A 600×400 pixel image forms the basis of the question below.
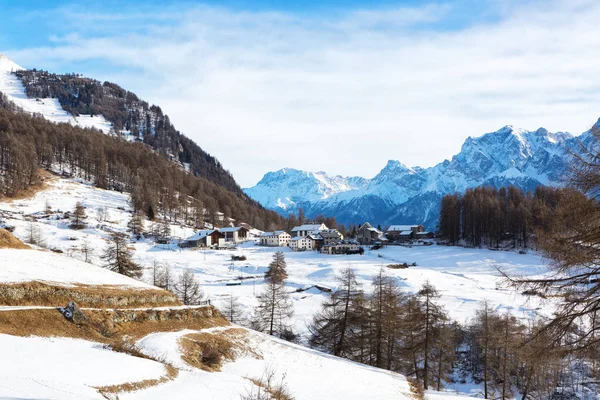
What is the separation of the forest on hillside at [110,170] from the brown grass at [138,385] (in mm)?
111873

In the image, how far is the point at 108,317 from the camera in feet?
80.3

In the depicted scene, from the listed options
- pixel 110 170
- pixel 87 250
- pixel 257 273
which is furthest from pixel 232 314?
pixel 110 170

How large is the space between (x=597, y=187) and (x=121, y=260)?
162 feet

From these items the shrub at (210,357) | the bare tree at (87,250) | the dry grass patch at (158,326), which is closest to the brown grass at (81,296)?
the dry grass patch at (158,326)

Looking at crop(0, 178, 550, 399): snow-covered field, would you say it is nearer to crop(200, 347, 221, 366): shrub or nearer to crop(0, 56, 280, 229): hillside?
crop(200, 347, 221, 366): shrub

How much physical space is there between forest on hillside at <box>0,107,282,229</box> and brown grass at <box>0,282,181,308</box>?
98.9 metres

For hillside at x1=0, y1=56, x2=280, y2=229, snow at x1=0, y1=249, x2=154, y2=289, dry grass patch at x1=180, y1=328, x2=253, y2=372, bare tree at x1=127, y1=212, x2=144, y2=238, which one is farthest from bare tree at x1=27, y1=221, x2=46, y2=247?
dry grass patch at x1=180, y1=328, x2=253, y2=372

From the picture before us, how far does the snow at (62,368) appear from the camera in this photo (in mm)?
12367

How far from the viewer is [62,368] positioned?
15.2 meters

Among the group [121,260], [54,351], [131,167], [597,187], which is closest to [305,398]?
[54,351]

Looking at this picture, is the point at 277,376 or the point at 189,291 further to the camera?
the point at 189,291

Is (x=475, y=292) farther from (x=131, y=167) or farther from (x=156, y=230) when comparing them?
(x=131, y=167)

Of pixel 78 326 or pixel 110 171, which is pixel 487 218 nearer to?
pixel 78 326

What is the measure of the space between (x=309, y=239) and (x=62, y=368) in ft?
377
